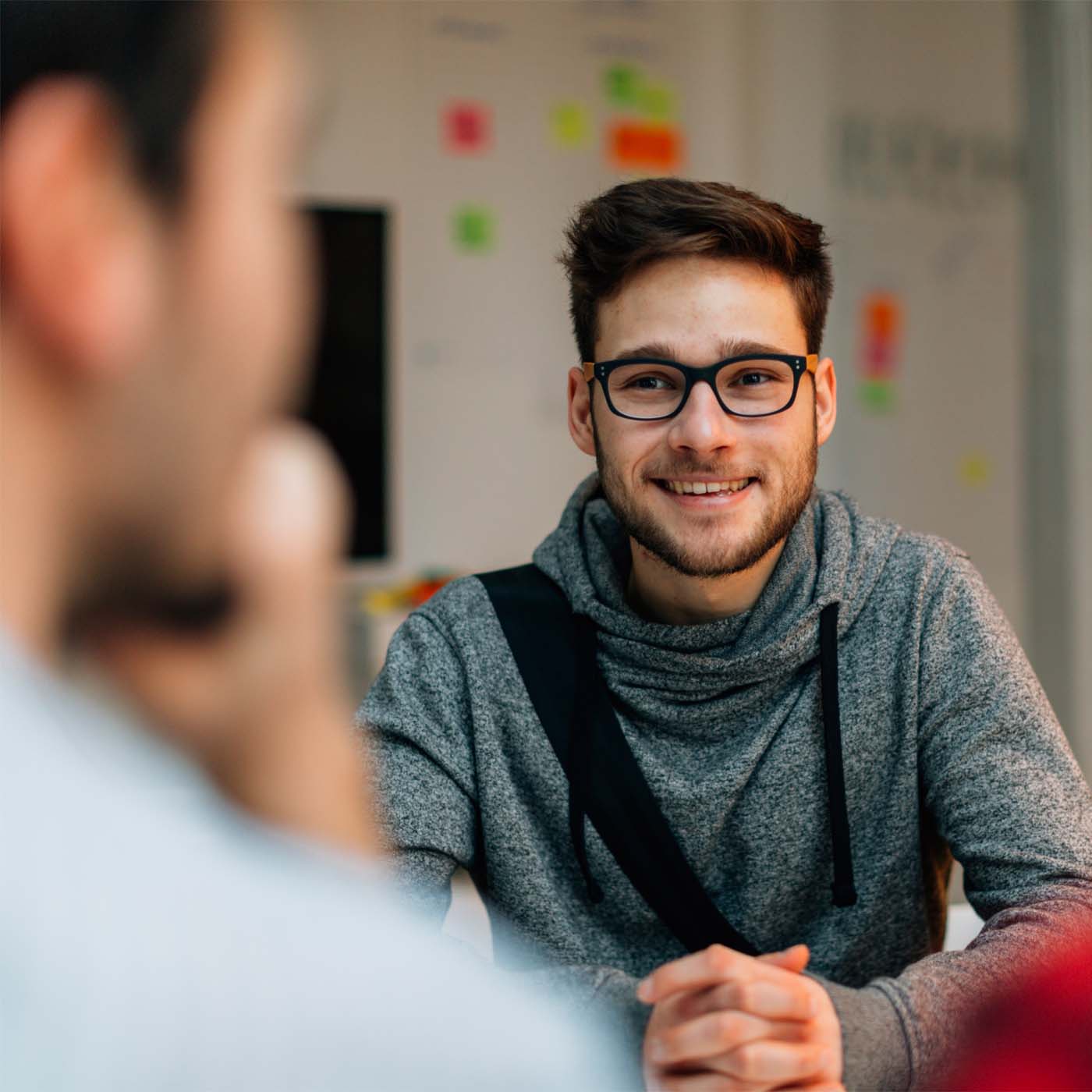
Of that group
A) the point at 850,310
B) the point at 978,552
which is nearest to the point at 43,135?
the point at 850,310

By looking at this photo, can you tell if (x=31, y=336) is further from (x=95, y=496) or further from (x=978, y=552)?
(x=978, y=552)

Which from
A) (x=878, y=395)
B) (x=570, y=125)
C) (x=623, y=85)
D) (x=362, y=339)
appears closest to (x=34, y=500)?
(x=362, y=339)

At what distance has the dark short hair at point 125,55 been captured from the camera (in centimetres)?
30

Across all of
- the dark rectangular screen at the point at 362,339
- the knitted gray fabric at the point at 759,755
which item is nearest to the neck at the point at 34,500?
the dark rectangular screen at the point at 362,339

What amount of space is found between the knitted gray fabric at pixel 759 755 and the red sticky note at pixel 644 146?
7.53 feet

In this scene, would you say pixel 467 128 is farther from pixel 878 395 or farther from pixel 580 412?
pixel 580 412

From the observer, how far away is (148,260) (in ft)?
1.00

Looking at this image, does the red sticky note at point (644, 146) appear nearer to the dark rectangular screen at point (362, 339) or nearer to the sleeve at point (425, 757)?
the dark rectangular screen at point (362, 339)

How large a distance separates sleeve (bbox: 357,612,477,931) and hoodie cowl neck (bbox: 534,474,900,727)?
0.14 metres

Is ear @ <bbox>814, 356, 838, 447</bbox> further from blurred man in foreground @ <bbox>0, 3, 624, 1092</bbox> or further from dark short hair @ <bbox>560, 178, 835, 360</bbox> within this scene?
blurred man in foreground @ <bbox>0, 3, 624, 1092</bbox>

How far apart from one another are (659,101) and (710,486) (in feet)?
7.97

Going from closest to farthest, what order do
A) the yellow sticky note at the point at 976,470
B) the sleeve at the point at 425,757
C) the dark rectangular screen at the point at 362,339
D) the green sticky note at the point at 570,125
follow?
the dark rectangular screen at the point at 362,339
the sleeve at the point at 425,757
the green sticky note at the point at 570,125
the yellow sticky note at the point at 976,470

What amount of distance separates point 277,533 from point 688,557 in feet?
2.98

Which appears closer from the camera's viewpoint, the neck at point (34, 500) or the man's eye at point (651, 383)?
the neck at point (34, 500)
